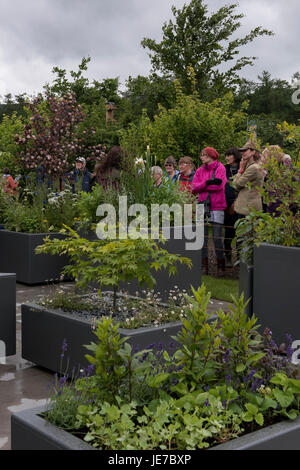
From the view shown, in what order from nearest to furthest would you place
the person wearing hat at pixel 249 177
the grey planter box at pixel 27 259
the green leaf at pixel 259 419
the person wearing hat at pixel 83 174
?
1. the green leaf at pixel 259 419
2. the person wearing hat at pixel 249 177
3. the grey planter box at pixel 27 259
4. the person wearing hat at pixel 83 174

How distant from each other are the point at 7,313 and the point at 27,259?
369 centimetres

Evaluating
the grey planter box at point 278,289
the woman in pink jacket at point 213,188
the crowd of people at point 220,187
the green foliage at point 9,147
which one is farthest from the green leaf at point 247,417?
the green foliage at point 9,147

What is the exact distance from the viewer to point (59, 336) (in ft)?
15.0

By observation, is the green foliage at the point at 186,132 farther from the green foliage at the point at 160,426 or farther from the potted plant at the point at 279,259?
the green foliage at the point at 160,426

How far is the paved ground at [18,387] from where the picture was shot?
3.82 m

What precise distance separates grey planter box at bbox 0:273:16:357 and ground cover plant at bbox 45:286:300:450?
2.37 meters

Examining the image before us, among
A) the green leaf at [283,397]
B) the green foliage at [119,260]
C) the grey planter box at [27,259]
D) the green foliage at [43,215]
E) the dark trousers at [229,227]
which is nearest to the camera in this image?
the green leaf at [283,397]

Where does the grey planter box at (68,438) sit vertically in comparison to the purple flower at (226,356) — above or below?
below

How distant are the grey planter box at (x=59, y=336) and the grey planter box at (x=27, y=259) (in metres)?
3.66

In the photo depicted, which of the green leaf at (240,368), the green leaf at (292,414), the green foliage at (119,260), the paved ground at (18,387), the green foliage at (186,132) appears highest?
the green foliage at (186,132)

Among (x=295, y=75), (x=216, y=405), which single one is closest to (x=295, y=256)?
(x=216, y=405)

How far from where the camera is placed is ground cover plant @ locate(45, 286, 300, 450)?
7.34ft
